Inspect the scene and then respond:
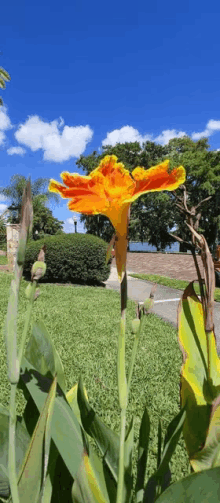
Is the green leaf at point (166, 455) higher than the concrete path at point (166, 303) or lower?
higher

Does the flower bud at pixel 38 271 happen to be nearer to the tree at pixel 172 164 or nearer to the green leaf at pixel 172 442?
the green leaf at pixel 172 442

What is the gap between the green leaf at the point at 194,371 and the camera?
56 cm

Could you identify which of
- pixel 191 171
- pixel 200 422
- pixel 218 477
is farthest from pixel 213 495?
pixel 191 171

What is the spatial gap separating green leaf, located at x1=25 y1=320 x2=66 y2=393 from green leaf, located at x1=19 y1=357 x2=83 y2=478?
22 millimetres

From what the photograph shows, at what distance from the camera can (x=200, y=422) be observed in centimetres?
57

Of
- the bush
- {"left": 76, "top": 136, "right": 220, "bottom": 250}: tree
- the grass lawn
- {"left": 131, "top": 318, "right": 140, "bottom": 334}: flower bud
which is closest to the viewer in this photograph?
{"left": 131, "top": 318, "right": 140, "bottom": 334}: flower bud

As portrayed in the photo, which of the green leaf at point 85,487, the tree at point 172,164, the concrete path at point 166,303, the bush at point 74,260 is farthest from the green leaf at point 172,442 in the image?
the tree at point 172,164

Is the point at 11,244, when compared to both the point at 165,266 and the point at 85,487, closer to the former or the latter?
the point at 165,266

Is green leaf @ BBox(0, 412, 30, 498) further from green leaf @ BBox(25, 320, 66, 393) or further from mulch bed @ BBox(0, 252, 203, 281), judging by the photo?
mulch bed @ BBox(0, 252, 203, 281)

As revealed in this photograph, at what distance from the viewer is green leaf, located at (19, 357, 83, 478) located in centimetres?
A: 55

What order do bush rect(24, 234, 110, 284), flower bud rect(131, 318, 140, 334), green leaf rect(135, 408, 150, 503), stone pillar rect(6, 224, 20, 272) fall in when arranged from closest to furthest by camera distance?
flower bud rect(131, 318, 140, 334) < green leaf rect(135, 408, 150, 503) < bush rect(24, 234, 110, 284) < stone pillar rect(6, 224, 20, 272)

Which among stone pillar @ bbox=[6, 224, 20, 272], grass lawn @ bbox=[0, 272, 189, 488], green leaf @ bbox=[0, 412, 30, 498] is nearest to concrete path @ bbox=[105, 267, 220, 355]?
grass lawn @ bbox=[0, 272, 189, 488]

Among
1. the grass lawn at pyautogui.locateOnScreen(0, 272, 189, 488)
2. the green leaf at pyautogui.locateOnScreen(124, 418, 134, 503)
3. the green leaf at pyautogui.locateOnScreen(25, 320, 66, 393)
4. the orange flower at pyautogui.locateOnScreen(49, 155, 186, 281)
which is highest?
the orange flower at pyautogui.locateOnScreen(49, 155, 186, 281)

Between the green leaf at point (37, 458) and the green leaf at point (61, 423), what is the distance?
0.08m
